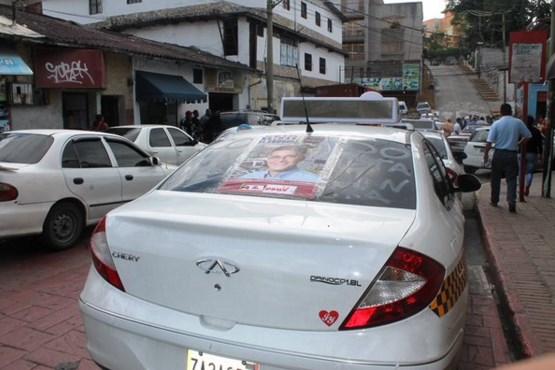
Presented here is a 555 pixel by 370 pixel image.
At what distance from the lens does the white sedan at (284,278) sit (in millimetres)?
Answer: 1977

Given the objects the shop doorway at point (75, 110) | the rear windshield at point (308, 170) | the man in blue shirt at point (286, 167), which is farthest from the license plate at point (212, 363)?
the shop doorway at point (75, 110)

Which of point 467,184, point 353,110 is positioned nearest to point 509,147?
point 353,110

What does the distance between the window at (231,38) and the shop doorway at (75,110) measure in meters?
10.5

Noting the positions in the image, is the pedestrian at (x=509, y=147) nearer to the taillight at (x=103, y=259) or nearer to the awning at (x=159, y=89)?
the taillight at (x=103, y=259)

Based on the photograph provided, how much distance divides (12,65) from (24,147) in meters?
6.70

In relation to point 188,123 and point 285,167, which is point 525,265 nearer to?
point 285,167

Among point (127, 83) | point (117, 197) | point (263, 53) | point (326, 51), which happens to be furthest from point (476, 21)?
point (117, 197)

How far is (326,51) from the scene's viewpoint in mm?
36844

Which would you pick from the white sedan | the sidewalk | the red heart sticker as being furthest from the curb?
the red heart sticker

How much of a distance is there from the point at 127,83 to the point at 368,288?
16361 mm

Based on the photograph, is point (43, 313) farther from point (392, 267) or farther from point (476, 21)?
point (476, 21)

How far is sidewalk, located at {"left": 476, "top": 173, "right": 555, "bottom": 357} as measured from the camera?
3.73 m

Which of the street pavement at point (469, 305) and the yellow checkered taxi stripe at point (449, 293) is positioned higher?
the yellow checkered taxi stripe at point (449, 293)

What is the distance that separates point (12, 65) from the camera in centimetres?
1163
